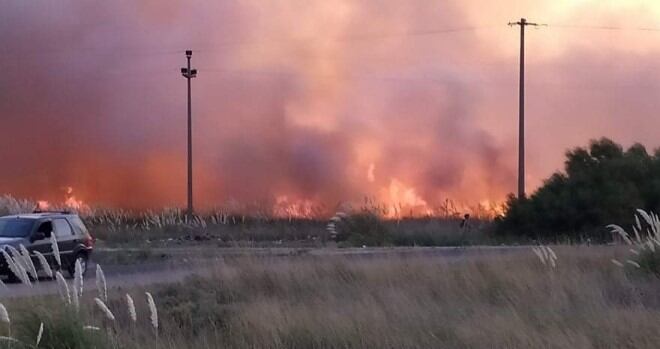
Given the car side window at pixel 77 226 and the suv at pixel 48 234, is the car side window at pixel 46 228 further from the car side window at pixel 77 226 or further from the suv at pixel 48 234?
the car side window at pixel 77 226

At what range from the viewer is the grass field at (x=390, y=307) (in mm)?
11656

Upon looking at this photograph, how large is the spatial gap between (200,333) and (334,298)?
2858mm

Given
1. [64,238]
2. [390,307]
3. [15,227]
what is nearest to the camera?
[390,307]

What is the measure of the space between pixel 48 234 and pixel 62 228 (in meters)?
1.07

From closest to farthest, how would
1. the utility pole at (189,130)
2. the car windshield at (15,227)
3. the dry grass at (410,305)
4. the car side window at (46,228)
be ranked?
1. the dry grass at (410,305)
2. the car windshield at (15,227)
3. the car side window at (46,228)
4. the utility pole at (189,130)

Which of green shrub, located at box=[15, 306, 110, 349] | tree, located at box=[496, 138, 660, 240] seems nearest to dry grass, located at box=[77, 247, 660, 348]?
green shrub, located at box=[15, 306, 110, 349]

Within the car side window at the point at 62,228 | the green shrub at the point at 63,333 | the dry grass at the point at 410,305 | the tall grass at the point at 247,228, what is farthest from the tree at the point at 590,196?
the green shrub at the point at 63,333

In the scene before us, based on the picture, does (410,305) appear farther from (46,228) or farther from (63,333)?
(46,228)

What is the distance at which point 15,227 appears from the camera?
27469mm

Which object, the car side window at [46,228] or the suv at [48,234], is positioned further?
the car side window at [46,228]

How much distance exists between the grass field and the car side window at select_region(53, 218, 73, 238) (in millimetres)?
9405

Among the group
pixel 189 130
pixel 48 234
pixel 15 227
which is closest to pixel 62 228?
pixel 48 234

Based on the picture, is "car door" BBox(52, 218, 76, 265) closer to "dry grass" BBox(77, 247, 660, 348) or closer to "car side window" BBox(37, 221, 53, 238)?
"car side window" BBox(37, 221, 53, 238)

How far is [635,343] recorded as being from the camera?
1121cm
